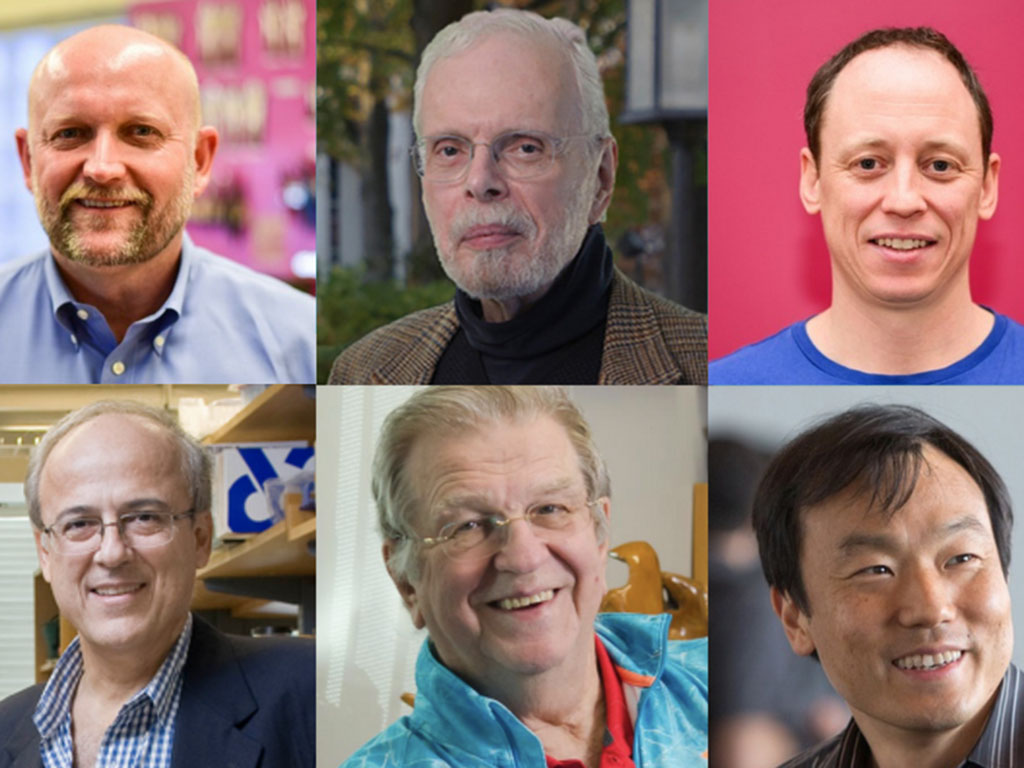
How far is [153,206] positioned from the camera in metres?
2.82

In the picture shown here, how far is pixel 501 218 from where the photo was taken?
273 centimetres

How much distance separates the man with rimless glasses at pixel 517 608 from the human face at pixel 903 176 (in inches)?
28.4

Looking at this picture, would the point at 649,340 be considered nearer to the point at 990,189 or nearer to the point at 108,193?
the point at 990,189

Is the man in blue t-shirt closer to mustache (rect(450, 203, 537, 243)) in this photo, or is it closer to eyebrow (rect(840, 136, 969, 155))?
eyebrow (rect(840, 136, 969, 155))

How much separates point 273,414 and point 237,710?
2.16 feet

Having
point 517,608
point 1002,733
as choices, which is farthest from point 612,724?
point 1002,733

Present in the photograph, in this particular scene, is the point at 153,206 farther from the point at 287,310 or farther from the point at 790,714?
the point at 790,714

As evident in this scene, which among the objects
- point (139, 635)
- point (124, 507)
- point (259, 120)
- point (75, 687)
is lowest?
point (75, 687)

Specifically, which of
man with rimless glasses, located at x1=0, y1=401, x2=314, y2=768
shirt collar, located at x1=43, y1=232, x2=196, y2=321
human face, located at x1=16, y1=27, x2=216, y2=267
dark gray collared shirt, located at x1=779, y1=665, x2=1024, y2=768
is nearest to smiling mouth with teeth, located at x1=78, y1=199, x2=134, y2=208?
human face, located at x1=16, y1=27, x2=216, y2=267

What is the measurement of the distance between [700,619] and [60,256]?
5.42 ft

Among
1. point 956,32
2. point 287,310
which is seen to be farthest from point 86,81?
point 956,32

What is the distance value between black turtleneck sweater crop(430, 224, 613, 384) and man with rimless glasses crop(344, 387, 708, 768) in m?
0.04

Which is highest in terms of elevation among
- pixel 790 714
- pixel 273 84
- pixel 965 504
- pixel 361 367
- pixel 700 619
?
pixel 273 84

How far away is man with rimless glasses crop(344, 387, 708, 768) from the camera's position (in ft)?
8.99
